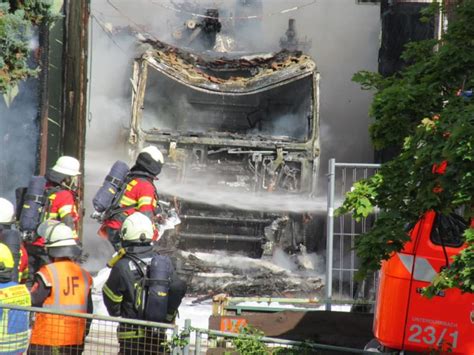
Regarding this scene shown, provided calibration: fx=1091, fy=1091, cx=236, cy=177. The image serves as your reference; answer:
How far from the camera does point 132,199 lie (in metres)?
10.6

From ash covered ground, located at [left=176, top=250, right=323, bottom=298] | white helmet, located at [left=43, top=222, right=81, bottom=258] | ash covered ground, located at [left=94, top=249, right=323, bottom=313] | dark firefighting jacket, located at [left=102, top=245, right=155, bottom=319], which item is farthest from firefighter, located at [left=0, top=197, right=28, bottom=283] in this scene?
ash covered ground, located at [left=176, top=250, right=323, bottom=298]

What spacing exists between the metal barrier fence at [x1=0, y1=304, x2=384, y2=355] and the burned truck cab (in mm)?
7021

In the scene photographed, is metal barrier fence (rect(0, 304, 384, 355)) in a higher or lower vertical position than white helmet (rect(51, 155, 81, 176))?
lower

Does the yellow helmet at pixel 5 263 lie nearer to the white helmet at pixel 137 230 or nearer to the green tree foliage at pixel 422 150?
the white helmet at pixel 137 230

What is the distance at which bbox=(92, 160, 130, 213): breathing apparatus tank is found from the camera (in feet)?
35.7

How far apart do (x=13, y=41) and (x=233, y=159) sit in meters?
6.54

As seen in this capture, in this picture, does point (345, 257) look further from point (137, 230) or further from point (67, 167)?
point (137, 230)

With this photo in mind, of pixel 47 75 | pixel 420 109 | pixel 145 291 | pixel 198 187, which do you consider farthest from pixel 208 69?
pixel 420 109

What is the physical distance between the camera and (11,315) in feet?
23.1

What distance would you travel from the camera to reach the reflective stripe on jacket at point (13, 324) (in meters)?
7.05

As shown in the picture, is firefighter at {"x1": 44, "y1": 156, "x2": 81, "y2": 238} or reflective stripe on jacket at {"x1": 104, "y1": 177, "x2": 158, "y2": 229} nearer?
firefighter at {"x1": 44, "y1": 156, "x2": 81, "y2": 238}

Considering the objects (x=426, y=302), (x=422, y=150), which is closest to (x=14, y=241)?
(x=426, y=302)

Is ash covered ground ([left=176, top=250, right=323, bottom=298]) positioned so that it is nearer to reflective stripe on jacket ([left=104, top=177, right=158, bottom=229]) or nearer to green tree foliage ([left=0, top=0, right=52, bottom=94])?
reflective stripe on jacket ([left=104, top=177, right=158, bottom=229])

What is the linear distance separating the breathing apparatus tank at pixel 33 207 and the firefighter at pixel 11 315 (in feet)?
9.80
